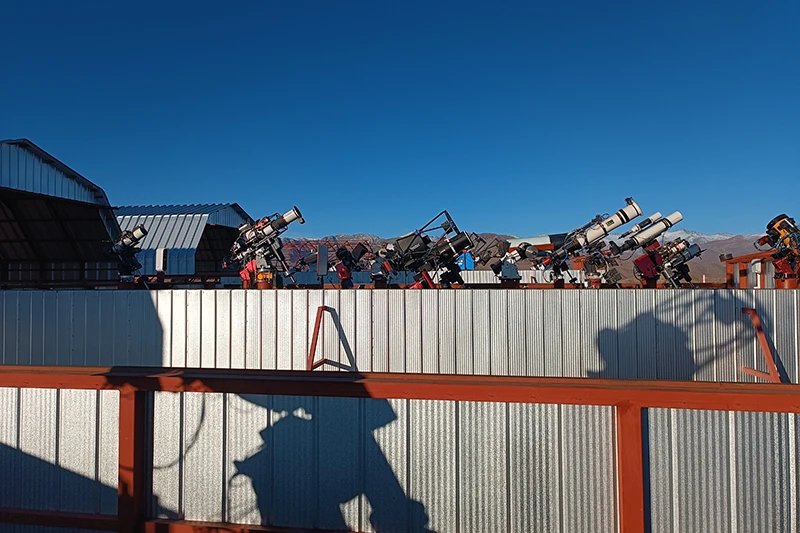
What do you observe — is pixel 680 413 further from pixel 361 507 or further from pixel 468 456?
pixel 361 507

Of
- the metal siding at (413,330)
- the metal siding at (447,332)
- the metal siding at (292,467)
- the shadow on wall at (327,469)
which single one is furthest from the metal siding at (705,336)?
the metal siding at (292,467)

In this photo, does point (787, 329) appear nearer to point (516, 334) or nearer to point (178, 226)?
point (516, 334)

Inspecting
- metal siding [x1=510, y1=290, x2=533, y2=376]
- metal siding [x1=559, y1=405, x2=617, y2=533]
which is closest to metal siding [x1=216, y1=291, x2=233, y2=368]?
metal siding [x1=510, y1=290, x2=533, y2=376]

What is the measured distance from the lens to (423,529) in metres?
3.20

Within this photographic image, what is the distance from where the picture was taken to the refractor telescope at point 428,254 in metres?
11.3

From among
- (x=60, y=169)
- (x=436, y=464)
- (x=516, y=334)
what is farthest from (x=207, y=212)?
(x=436, y=464)

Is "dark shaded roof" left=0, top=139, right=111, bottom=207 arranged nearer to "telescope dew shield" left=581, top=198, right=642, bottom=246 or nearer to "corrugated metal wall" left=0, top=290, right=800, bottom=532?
"corrugated metal wall" left=0, top=290, right=800, bottom=532

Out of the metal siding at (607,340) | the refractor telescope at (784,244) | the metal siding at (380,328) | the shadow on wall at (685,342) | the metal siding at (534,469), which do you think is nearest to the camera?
the metal siding at (534,469)

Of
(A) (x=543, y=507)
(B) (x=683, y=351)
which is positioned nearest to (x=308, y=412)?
(A) (x=543, y=507)

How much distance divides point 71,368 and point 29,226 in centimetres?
1997

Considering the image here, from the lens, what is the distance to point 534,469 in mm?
3098

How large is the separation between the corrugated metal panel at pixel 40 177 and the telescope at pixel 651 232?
17.8m

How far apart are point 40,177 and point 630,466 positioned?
58.3 ft

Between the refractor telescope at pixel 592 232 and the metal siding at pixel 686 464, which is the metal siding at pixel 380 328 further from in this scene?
the metal siding at pixel 686 464
